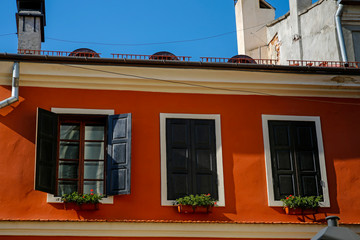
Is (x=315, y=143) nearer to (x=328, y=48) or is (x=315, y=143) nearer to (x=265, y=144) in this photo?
(x=265, y=144)

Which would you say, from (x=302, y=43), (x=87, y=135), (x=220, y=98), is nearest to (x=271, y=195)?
(x=220, y=98)

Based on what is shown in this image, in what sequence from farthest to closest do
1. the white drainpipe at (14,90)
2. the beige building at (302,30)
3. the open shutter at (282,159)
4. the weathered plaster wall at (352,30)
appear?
the beige building at (302,30) < the weathered plaster wall at (352,30) < the open shutter at (282,159) < the white drainpipe at (14,90)

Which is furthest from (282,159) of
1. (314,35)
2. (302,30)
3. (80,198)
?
(302,30)

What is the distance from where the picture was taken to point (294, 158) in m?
12.8

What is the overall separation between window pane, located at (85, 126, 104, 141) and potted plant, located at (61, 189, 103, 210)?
1310 millimetres

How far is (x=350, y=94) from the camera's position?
13445 mm

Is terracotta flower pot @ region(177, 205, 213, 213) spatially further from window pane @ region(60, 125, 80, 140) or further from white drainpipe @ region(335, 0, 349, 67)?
white drainpipe @ region(335, 0, 349, 67)

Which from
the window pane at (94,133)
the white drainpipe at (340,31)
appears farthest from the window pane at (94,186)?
the white drainpipe at (340,31)

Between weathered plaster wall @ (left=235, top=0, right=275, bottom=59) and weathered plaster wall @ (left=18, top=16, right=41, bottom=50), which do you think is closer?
weathered plaster wall @ (left=18, top=16, right=41, bottom=50)

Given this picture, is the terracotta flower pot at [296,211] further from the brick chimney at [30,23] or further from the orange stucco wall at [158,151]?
the brick chimney at [30,23]

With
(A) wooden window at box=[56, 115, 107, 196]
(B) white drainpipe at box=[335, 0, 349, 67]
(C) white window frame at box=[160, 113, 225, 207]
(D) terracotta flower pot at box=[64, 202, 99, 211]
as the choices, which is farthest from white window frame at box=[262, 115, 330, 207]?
(B) white drainpipe at box=[335, 0, 349, 67]

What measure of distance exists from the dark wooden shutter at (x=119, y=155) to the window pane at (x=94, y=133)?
15.5 inches

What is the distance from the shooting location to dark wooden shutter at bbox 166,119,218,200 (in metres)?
12.3

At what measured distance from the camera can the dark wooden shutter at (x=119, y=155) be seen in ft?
39.1
